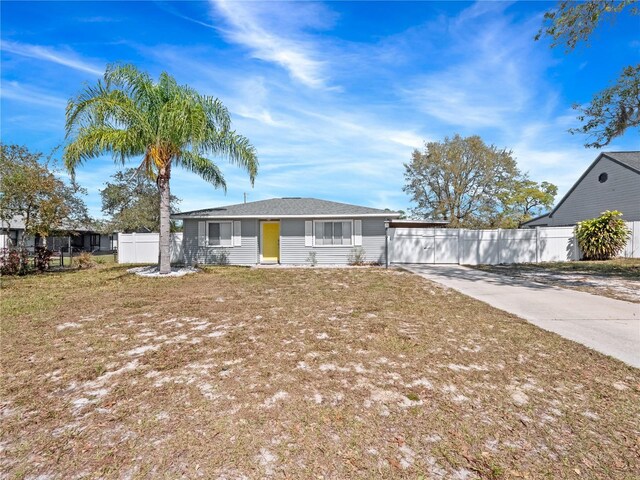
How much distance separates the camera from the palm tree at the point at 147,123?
385 inches

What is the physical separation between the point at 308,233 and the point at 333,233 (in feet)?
3.87

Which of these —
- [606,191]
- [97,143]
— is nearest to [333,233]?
[97,143]

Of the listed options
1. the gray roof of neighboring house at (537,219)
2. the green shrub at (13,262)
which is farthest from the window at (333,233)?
the gray roof of neighboring house at (537,219)

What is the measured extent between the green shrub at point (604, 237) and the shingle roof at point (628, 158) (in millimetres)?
5572

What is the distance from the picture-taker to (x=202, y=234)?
14.8 m

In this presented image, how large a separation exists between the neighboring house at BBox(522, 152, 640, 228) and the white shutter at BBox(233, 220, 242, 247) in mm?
21708

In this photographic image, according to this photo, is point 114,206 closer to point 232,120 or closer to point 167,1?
point 232,120

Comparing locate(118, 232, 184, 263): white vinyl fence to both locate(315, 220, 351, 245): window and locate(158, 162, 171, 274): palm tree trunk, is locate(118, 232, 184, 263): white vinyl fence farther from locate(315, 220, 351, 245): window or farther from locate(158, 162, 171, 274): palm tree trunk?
locate(315, 220, 351, 245): window

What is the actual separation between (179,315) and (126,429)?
3449 millimetres

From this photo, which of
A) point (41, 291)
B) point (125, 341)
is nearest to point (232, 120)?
point (41, 291)

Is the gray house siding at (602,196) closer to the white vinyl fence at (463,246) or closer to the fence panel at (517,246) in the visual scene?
the white vinyl fence at (463,246)

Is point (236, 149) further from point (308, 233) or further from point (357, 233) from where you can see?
point (357, 233)

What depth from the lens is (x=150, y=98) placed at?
10.4 metres

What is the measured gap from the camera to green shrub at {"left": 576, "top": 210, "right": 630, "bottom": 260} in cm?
1477
